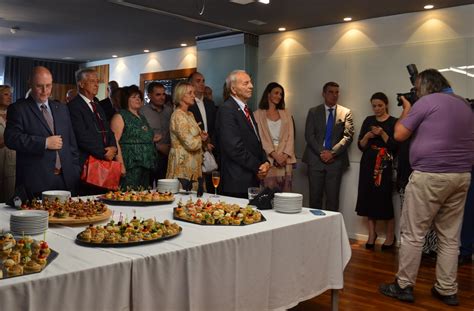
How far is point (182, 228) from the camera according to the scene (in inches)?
78.6

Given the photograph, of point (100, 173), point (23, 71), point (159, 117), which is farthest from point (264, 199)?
point (23, 71)

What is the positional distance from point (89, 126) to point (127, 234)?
1792mm

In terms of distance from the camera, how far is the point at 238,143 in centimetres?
330

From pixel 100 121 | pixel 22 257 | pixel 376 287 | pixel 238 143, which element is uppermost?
pixel 100 121

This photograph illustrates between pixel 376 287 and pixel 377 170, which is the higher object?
pixel 377 170

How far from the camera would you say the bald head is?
9.67 ft

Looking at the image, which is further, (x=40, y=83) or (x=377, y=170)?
(x=377, y=170)

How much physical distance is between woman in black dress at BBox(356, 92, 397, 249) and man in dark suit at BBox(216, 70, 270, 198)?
1.83m

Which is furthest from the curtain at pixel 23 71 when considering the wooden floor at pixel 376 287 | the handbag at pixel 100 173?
the wooden floor at pixel 376 287

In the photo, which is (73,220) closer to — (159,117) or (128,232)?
(128,232)

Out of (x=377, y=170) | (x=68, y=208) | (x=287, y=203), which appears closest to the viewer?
(x=68, y=208)

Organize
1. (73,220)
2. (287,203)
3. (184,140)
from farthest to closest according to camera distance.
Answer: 1. (184,140)
2. (287,203)
3. (73,220)

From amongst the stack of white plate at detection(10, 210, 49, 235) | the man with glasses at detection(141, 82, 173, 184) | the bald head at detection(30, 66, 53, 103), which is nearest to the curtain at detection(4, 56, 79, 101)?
the man with glasses at detection(141, 82, 173, 184)

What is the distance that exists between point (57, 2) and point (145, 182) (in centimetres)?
242
